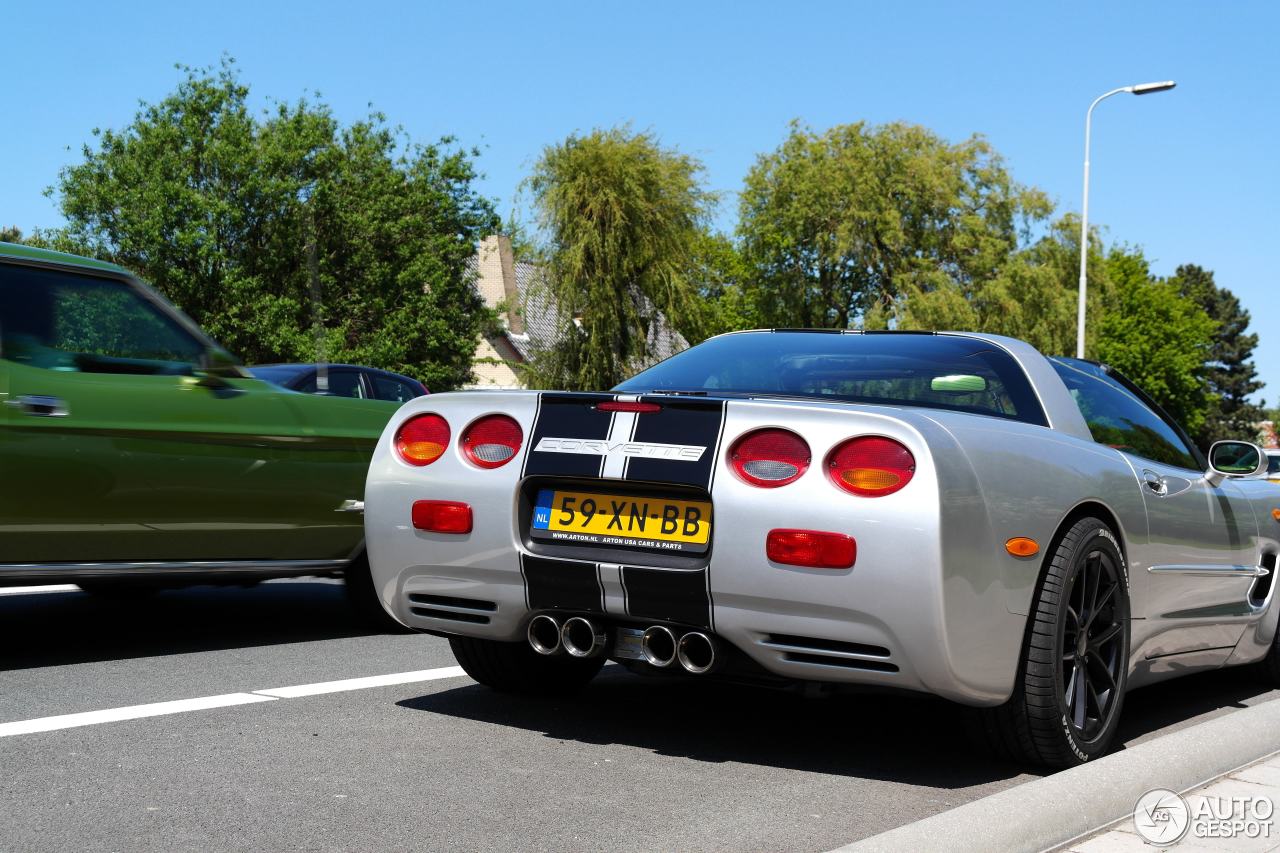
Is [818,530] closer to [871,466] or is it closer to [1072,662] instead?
[871,466]

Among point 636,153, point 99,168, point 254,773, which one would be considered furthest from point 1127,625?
point 99,168

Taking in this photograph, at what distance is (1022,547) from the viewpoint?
4.00 metres

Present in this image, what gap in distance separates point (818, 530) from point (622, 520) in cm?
60

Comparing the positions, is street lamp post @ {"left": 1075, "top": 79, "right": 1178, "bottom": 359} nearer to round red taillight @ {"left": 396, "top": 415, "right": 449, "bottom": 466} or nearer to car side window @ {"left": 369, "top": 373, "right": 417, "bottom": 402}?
car side window @ {"left": 369, "top": 373, "right": 417, "bottom": 402}

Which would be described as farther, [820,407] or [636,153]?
[636,153]

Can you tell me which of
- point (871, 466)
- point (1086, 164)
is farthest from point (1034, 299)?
point (871, 466)

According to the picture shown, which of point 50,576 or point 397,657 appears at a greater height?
point 50,576

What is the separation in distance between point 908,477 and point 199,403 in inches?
136

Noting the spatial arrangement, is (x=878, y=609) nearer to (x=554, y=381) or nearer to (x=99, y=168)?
(x=554, y=381)

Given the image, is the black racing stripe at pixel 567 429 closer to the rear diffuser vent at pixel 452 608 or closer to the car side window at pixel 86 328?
the rear diffuser vent at pixel 452 608

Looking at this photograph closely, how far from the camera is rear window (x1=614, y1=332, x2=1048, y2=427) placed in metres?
4.62

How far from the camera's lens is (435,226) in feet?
145

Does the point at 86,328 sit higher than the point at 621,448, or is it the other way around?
the point at 86,328

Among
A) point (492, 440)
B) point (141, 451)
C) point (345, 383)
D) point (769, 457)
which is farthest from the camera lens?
point (345, 383)
